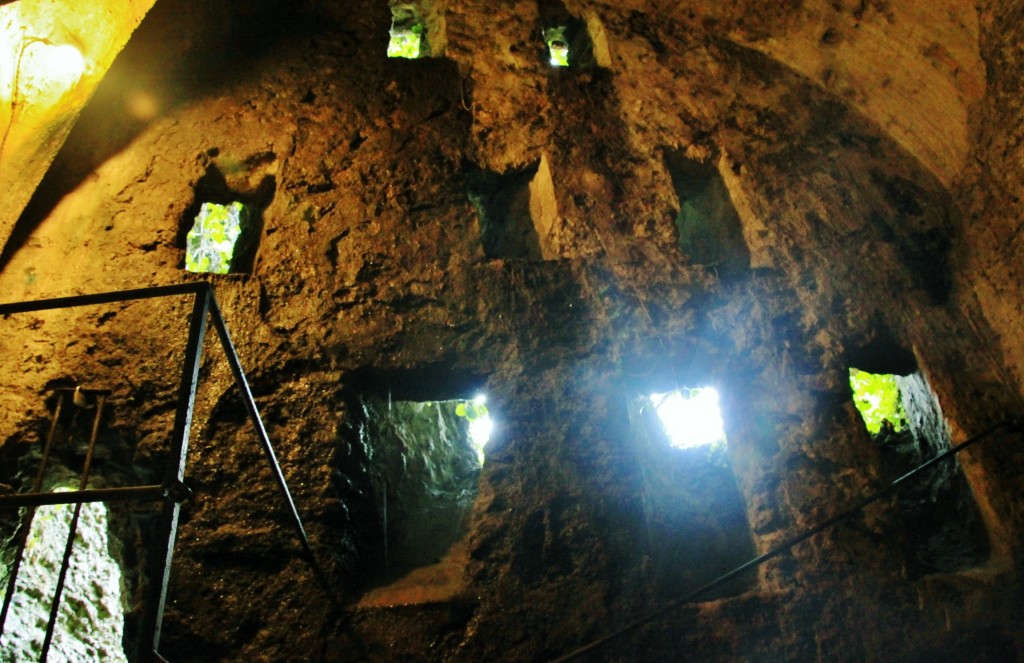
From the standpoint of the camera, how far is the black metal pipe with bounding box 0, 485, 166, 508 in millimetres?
1726

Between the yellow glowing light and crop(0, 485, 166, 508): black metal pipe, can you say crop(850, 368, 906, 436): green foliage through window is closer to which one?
crop(0, 485, 166, 508): black metal pipe

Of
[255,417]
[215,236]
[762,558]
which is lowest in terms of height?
[762,558]

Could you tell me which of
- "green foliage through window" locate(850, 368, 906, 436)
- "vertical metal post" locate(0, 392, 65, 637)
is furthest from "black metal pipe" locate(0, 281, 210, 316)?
"green foliage through window" locate(850, 368, 906, 436)

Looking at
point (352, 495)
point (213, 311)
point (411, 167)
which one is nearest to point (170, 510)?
point (213, 311)

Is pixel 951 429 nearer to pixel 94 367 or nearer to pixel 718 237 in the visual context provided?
pixel 718 237

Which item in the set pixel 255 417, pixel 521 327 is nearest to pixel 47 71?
pixel 255 417

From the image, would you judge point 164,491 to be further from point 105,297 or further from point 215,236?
point 215,236

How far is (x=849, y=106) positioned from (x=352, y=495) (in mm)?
4717

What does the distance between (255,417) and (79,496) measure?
61cm

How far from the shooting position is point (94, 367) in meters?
3.00

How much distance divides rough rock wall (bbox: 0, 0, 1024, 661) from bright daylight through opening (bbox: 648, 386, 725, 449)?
39 centimetres

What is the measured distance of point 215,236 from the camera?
13.0 feet

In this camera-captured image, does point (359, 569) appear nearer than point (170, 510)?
No

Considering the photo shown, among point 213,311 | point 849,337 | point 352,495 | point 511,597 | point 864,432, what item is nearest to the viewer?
point 213,311
